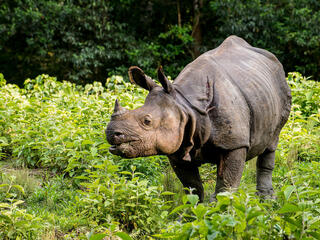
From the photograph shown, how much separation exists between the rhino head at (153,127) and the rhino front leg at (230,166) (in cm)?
41

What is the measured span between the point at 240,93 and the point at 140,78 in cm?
98

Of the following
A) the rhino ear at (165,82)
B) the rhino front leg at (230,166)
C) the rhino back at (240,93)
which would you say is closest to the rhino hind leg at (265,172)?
the rhino back at (240,93)

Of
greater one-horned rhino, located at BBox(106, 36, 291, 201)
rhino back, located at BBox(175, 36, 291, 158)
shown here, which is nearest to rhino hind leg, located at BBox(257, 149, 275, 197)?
rhino back, located at BBox(175, 36, 291, 158)

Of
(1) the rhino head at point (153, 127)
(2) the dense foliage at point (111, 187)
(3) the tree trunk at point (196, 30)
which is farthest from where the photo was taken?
(3) the tree trunk at point (196, 30)

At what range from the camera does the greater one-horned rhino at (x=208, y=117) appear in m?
4.02

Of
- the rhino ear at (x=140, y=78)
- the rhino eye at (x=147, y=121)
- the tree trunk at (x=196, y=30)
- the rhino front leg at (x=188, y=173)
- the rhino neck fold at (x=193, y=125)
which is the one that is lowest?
the tree trunk at (x=196, y=30)

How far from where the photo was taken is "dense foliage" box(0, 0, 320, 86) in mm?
15812

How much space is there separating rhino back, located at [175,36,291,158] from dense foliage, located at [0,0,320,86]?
10276 millimetres

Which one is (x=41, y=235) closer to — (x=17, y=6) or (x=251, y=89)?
(x=251, y=89)

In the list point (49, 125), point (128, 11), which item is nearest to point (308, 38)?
point (128, 11)

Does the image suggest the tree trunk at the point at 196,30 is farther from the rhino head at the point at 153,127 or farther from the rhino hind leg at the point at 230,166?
the rhino head at the point at 153,127

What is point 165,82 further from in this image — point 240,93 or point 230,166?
point 230,166

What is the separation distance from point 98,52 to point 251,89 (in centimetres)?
1183

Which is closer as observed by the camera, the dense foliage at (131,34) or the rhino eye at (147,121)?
the rhino eye at (147,121)
